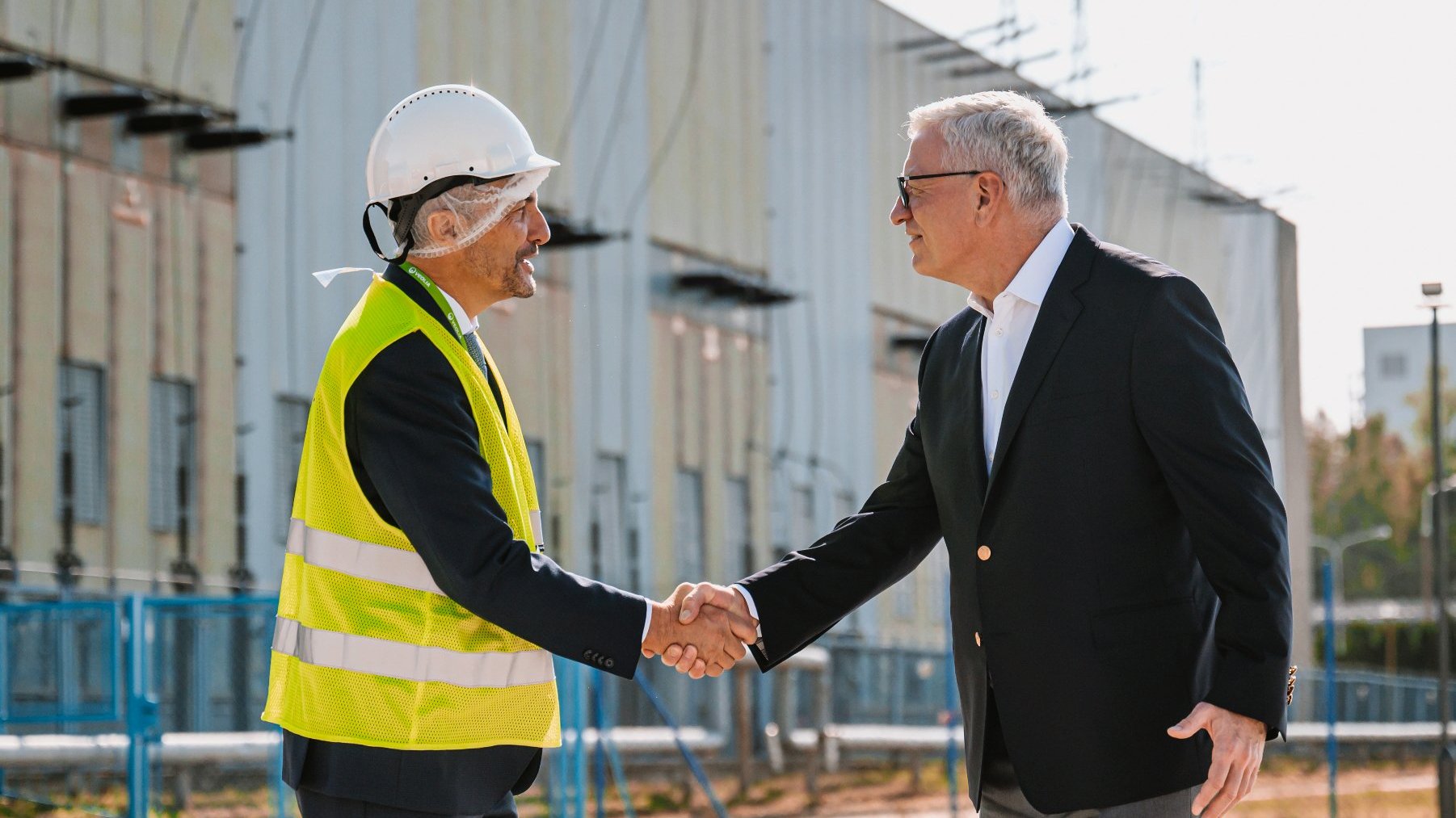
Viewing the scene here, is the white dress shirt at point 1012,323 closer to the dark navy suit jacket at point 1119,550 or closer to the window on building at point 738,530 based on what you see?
the dark navy suit jacket at point 1119,550

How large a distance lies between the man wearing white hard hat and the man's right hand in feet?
1.53

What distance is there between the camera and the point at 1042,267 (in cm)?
366

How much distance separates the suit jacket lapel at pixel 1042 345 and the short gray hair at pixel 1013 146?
0.80ft

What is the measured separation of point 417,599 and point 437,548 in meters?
0.12

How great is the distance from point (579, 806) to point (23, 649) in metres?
3.28

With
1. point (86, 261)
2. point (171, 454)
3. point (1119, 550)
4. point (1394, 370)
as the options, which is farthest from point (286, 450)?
point (1394, 370)

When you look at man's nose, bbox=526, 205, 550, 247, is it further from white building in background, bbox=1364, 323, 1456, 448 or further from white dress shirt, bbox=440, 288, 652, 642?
white building in background, bbox=1364, 323, 1456, 448

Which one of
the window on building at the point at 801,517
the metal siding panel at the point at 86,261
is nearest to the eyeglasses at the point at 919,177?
the metal siding panel at the point at 86,261

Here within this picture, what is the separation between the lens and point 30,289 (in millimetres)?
12641

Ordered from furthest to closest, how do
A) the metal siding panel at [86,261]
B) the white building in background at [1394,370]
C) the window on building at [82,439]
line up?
the white building in background at [1394,370] < the metal siding panel at [86,261] < the window on building at [82,439]

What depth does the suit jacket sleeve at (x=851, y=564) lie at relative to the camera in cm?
421

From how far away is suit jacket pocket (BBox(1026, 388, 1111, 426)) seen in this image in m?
3.37

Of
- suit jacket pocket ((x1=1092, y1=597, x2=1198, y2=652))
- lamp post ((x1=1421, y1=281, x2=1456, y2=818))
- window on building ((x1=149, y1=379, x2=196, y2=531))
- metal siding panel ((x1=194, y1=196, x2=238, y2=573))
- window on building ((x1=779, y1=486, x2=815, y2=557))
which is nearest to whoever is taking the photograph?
suit jacket pocket ((x1=1092, y1=597, x2=1198, y2=652))

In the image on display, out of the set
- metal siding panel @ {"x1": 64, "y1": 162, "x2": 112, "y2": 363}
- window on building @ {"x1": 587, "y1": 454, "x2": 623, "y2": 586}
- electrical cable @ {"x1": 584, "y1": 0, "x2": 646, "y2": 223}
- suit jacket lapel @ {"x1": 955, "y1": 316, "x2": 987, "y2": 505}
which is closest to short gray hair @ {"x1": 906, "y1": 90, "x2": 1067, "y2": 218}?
suit jacket lapel @ {"x1": 955, "y1": 316, "x2": 987, "y2": 505}
